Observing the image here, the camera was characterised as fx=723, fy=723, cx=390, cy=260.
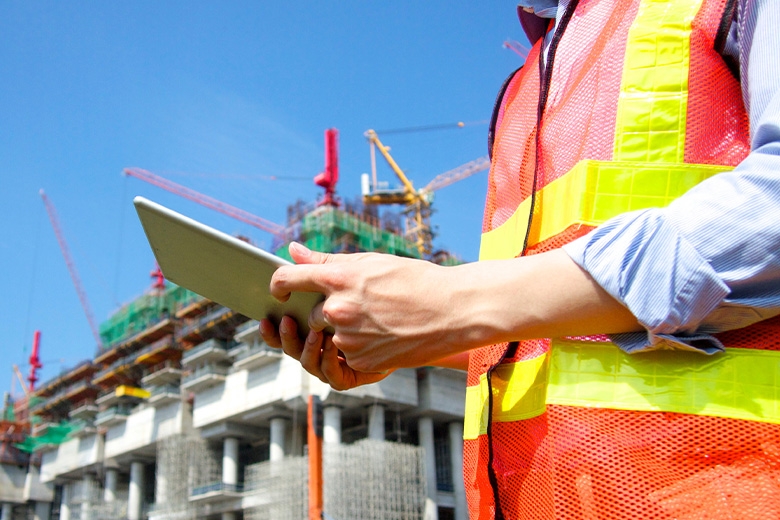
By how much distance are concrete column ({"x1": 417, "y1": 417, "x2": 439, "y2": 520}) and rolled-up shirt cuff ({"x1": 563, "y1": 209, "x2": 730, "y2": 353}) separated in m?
22.9

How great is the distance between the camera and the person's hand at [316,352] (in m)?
1.26

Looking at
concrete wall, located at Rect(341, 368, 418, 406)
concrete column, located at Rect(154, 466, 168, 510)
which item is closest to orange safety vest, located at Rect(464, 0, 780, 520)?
concrete wall, located at Rect(341, 368, 418, 406)

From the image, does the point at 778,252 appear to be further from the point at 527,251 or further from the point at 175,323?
the point at 175,323

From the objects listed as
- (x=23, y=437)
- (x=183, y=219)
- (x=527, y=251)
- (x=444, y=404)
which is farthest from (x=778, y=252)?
(x=23, y=437)

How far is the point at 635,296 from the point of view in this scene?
32.5 inches

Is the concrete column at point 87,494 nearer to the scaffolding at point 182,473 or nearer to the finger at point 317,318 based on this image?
the scaffolding at point 182,473

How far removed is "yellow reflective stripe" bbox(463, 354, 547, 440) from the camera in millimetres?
1017

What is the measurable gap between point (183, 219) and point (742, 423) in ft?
2.70

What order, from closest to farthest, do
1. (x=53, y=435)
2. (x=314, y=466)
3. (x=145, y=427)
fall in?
(x=314, y=466), (x=145, y=427), (x=53, y=435)

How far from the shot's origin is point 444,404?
2520 cm

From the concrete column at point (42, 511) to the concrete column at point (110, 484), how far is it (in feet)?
31.8

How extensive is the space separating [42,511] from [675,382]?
46.3 metres

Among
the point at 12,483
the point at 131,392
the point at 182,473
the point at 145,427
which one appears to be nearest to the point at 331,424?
the point at 182,473

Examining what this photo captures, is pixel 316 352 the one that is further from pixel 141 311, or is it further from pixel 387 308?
pixel 141 311
